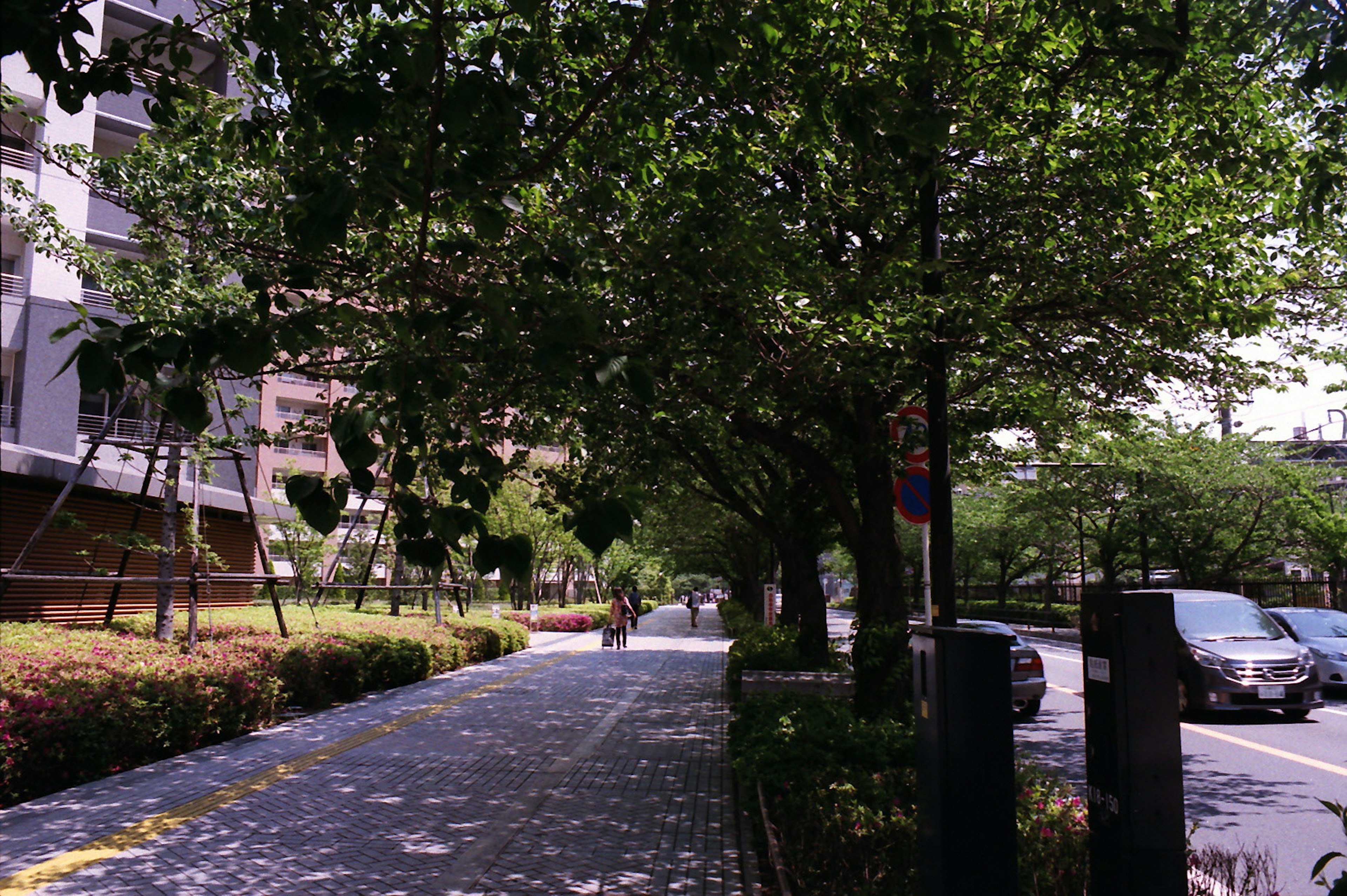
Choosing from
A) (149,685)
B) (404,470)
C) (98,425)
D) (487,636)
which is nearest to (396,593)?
(487,636)

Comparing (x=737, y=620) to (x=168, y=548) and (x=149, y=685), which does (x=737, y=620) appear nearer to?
(x=168, y=548)

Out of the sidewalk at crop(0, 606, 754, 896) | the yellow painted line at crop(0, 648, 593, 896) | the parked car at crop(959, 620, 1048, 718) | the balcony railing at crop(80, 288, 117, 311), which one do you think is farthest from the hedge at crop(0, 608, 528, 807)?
the balcony railing at crop(80, 288, 117, 311)

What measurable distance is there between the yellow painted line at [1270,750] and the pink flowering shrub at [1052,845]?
4.77 m

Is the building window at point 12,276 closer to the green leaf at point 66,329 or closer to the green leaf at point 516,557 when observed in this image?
the green leaf at point 66,329

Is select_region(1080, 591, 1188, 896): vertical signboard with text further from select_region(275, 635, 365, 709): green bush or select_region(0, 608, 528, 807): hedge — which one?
select_region(275, 635, 365, 709): green bush

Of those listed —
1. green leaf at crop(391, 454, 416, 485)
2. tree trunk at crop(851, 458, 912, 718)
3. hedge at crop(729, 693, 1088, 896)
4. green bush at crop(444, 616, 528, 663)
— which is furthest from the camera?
green bush at crop(444, 616, 528, 663)

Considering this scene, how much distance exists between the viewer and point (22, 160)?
21938 mm

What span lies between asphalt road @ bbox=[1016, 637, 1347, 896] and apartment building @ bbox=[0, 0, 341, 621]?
1204cm

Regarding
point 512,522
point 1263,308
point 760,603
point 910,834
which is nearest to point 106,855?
point 910,834

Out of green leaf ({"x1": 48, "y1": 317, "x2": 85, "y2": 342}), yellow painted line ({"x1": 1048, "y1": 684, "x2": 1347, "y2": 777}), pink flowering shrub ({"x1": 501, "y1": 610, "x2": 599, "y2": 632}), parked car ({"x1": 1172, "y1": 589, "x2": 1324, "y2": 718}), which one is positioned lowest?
pink flowering shrub ({"x1": 501, "y1": 610, "x2": 599, "y2": 632})

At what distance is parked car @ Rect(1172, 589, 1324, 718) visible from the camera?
13.1 m

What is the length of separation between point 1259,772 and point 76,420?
2457 centimetres

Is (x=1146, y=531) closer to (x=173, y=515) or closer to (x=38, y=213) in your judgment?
(x=173, y=515)

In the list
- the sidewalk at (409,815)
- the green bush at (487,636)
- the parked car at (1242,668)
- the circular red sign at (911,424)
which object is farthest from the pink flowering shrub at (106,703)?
the parked car at (1242,668)
